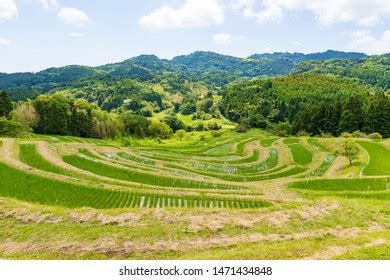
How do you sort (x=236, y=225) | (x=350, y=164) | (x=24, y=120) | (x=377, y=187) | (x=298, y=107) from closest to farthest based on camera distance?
(x=236, y=225), (x=377, y=187), (x=350, y=164), (x=24, y=120), (x=298, y=107)

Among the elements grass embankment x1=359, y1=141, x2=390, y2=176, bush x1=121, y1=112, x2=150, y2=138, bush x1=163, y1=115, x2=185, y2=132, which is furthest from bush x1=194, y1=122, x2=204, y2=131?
grass embankment x1=359, y1=141, x2=390, y2=176

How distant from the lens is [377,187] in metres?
46.2

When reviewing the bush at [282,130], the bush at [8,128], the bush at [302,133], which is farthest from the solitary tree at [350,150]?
the bush at [282,130]

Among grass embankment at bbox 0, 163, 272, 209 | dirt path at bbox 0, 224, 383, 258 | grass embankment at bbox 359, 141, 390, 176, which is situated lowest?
grass embankment at bbox 359, 141, 390, 176

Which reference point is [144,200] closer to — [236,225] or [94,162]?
[236,225]

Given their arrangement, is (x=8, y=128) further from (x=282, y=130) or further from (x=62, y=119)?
(x=282, y=130)

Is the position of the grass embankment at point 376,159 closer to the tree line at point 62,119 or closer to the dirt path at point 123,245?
the dirt path at point 123,245

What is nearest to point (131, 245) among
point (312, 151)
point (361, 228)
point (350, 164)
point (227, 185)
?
point (361, 228)

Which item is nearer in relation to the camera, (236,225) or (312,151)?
(236,225)

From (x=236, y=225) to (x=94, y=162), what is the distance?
38.0 metres

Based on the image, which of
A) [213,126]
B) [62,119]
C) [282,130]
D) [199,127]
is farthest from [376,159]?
[199,127]

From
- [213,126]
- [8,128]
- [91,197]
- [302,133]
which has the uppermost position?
[8,128]

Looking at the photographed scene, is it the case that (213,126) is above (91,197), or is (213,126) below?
below

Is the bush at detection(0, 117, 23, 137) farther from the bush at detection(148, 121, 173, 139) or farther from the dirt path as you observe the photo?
→ the dirt path
